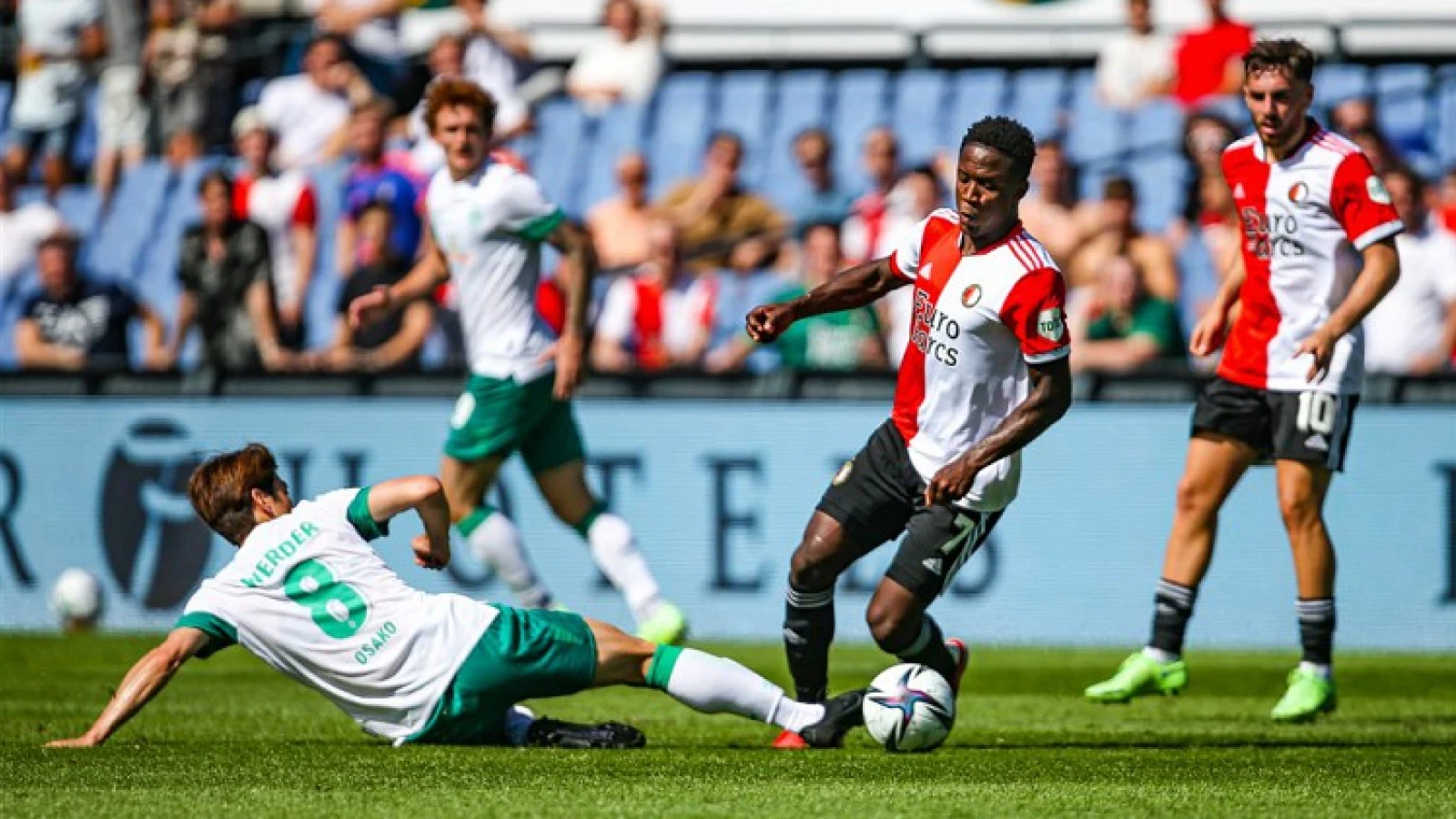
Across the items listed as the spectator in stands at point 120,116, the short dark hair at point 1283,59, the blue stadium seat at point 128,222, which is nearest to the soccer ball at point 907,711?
the short dark hair at point 1283,59

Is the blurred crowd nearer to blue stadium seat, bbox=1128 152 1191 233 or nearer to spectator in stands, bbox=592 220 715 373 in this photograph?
spectator in stands, bbox=592 220 715 373

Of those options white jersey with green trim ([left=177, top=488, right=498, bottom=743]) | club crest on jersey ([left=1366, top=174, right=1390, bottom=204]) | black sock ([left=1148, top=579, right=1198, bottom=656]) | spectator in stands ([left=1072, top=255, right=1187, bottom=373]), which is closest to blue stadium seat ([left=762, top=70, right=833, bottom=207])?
spectator in stands ([left=1072, top=255, right=1187, bottom=373])

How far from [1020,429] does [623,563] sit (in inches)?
142

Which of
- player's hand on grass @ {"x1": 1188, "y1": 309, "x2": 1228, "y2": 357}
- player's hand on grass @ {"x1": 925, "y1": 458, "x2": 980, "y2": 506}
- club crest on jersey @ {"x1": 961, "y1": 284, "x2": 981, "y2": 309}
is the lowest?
player's hand on grass @ {"x1": 925, "y1": 458, "x2": 980, "y2": 506}

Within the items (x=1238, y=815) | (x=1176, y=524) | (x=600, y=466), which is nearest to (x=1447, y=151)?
(x=600, y=466)

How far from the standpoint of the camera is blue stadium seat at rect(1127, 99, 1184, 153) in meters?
15.9

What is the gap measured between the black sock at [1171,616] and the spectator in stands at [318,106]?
1000 cm

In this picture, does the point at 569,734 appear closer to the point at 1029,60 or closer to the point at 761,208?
the point at 761,208

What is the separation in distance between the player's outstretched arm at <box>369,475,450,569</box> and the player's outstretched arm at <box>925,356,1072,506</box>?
5.15 ft

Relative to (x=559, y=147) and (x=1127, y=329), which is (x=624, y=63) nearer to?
(x=559, y=147)

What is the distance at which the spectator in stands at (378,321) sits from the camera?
1457cm

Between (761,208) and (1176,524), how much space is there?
23.2 feet

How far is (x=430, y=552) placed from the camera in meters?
7.61

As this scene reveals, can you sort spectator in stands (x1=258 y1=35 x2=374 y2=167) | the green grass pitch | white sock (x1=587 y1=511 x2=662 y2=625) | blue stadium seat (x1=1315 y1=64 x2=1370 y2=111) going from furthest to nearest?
spectator in stands (x1=258 y1=35 x2=374 y2=167) → blue stadium seat (x1=1315 y1=64 x2=1370 y2=111) → white sock (x1=587 y1=511 x2=662 y2=625) → the green grass pitch
